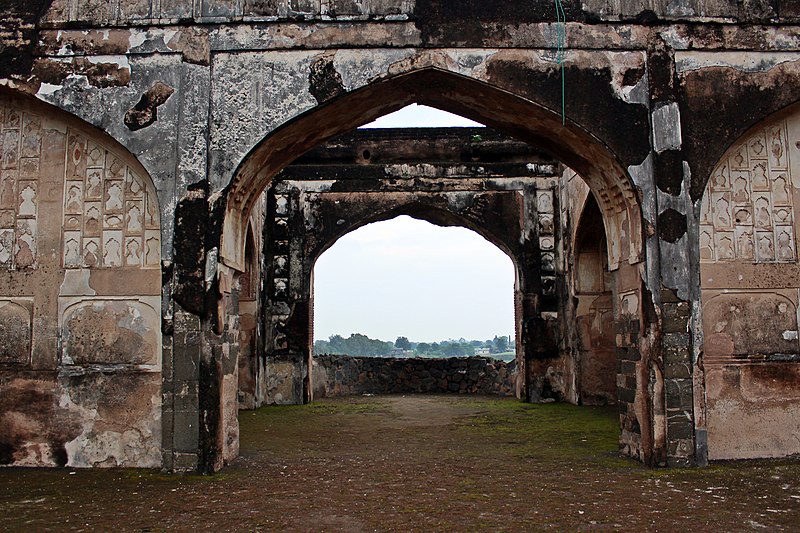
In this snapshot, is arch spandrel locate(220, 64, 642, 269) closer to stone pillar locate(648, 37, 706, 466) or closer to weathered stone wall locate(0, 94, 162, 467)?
stone pillar locate(648, 37, 706, 466)

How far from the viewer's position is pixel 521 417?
9656 millimetres

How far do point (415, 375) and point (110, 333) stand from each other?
390 inches

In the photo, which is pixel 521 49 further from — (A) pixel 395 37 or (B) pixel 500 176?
(B) pixel 500 176

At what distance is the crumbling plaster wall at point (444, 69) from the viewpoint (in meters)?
5.90

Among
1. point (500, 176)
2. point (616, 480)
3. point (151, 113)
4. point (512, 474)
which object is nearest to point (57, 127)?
point (151, 113)

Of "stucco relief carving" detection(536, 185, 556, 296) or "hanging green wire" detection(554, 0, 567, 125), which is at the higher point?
"hanging green wire" detection(554, 0, 567, 125)

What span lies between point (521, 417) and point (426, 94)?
16.4ft

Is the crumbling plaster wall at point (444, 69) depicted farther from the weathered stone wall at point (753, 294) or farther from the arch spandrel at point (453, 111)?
the weathered stone wall at point (753, 294)

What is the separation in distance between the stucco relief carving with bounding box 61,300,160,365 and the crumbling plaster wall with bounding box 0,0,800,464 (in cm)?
55

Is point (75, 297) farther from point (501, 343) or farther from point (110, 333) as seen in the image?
point (501, 343)

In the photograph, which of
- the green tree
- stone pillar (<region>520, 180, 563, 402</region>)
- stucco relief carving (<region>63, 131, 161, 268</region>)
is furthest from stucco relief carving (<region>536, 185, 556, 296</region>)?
the green tree

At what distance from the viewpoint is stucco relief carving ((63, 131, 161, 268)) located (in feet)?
19.9

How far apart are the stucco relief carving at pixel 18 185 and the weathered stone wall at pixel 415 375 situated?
28.7 ft

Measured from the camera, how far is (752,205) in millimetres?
6293
